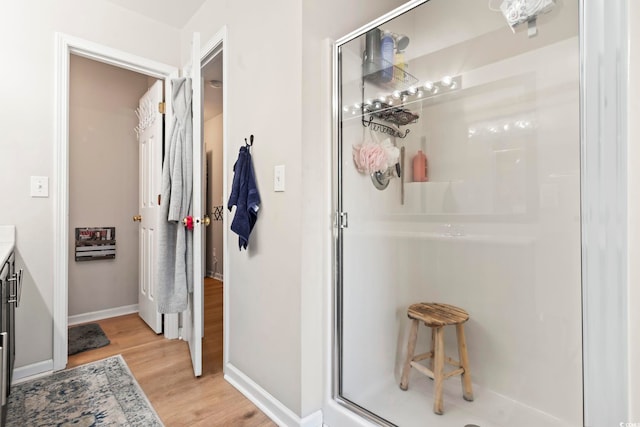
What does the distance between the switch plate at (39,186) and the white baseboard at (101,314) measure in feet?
4.74

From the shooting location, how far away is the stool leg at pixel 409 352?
1670mm

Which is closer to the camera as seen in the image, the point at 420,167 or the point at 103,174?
the point at 420,167

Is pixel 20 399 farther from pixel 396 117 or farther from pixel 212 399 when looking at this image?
pixel 396 117

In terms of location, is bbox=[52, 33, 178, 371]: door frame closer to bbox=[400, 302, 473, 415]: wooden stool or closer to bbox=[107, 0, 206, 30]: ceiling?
bbox=[107, 0, 206, 30]: ceiling

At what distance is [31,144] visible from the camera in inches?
79.1

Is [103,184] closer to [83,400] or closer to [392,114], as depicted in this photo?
[83,400]

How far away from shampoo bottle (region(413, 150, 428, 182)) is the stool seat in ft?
2.22

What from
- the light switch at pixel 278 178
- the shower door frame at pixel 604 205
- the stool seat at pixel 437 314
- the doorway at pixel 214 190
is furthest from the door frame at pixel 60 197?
the shower door frame at pixel 604 205

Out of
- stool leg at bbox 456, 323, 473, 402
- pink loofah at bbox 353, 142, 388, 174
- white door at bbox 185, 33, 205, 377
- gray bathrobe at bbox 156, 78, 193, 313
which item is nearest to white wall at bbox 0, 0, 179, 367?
gray bathrobe at bbox 156, 78, 193, 313

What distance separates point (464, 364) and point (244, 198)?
139cm

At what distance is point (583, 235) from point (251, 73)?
164cm

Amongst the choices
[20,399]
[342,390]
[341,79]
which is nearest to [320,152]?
[341,79]

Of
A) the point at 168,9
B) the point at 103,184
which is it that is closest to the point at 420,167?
the point at 168,9

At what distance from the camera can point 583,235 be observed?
3.18 ft
